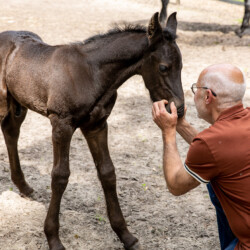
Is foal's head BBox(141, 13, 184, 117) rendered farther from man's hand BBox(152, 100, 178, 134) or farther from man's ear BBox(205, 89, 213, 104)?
man's ear BBox(205, 89, 213, 104)

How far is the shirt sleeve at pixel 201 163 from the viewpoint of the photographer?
8.73ft

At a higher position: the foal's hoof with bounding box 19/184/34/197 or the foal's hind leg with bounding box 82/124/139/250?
the foal's hind leg with bounding box 82/124/139/250

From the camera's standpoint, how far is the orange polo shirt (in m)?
2.63

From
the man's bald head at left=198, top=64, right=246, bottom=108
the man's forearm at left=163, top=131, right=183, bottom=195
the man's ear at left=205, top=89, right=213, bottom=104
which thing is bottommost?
the man's forearm at left=163, top=131, right=183, bottom=195

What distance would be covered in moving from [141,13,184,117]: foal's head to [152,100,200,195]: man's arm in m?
0.33

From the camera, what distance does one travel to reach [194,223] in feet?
14.9

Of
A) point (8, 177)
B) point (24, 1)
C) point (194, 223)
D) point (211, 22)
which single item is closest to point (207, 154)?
point (194, 223)

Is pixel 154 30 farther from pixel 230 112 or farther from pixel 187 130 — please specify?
pixel 230 112

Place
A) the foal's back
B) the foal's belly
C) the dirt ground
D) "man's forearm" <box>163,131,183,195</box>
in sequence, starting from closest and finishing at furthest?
"man's forearm" <box>163,131,183,195</box> < the foal's back < the foal's belly < the dirt ground

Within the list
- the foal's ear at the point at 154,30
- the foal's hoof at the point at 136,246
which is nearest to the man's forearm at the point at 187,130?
the foal's ear at the point at 154,30

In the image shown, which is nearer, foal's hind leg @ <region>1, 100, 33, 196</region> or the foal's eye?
the foal's eye

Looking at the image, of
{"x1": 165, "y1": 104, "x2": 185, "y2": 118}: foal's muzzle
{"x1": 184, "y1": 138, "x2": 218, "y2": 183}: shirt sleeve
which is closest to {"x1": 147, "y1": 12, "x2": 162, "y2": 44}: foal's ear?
{"x1": 165, "y1": 104, "x2": 185, "y2": 118}: foal's muzzle

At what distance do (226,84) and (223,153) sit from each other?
46 centimetres

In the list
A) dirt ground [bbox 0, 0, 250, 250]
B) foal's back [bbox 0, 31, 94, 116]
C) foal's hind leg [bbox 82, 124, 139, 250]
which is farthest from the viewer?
dirt ground [bbox 0, 0, 250, 250]
